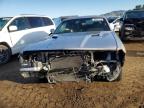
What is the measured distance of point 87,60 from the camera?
7.21 meters

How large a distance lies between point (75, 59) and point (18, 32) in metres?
5.89

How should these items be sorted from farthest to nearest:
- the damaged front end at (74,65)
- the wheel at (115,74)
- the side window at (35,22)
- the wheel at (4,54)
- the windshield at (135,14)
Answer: the windshield at (135,14) < the side window at (35,22) < the wheel at (4,54) < the wheel at (115,74) < the damaged front end at (74,65)

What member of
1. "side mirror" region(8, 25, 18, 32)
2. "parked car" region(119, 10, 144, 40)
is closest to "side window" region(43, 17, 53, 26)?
"side mirror" region(8, 25, 18, 32)

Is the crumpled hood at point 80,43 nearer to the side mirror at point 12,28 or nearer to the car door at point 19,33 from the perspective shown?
the side mirror at point 12,28

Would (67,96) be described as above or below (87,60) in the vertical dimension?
below

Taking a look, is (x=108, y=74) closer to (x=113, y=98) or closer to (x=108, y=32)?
(x=113, y=98)

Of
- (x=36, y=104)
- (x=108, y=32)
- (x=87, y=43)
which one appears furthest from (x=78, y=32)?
(x=36, y=104)

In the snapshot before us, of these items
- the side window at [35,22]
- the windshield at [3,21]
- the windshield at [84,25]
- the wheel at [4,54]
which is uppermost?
the windshield at [84,25]

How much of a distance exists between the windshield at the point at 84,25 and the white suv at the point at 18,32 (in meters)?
2.32

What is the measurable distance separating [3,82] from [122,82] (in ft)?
10.1

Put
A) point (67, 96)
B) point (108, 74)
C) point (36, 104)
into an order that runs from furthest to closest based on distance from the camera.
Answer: point (108, 74) → point (67, 96) → point (36, 104)

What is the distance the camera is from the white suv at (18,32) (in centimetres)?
1185

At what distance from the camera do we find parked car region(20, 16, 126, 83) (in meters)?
7.09

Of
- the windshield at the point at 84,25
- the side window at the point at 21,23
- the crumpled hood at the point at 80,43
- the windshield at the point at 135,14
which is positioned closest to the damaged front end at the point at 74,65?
the crumpled hood at the point at 80,43
